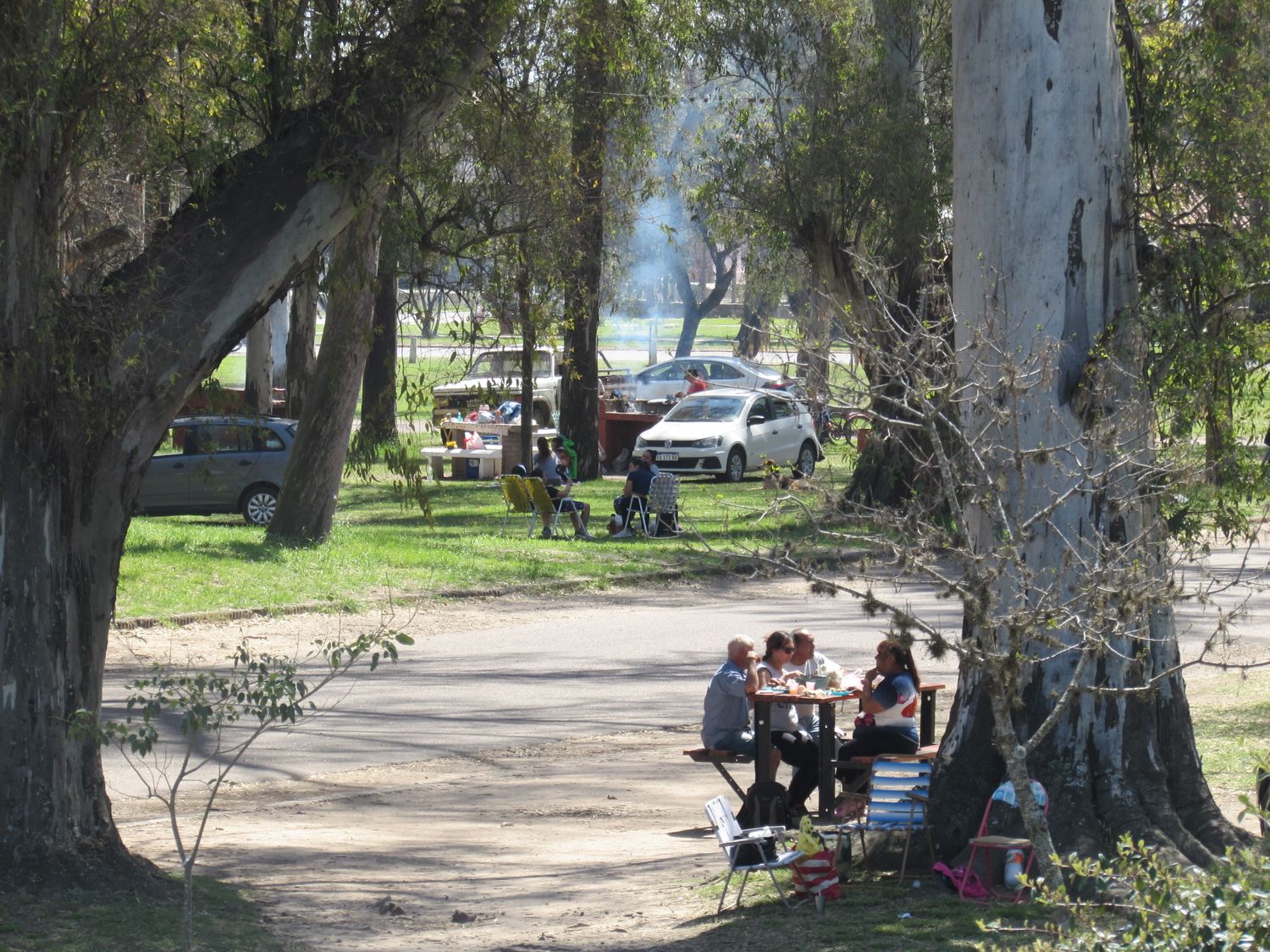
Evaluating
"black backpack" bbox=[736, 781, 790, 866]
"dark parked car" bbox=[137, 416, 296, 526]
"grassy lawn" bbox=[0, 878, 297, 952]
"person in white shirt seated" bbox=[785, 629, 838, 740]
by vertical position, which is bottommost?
"grassy lawn" bbox=[0, 878, 297, 952]

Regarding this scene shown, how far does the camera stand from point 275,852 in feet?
28.9

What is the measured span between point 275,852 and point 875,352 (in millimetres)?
4738

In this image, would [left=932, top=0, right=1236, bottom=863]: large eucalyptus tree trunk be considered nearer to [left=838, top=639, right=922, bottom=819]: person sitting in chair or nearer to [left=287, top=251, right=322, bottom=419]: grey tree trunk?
[left=838, top=639, right=922, bottom=819]: person sitting in chair

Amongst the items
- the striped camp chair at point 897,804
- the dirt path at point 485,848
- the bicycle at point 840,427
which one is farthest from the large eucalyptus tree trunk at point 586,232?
the striped camp chair at point 897,804

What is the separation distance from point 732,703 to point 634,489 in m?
13.1

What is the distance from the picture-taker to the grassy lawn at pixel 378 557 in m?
17.0

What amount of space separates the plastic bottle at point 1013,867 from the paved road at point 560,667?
507cm

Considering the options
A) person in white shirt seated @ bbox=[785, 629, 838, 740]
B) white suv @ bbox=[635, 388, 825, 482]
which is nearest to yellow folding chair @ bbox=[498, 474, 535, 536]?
white suv @ bbox=[635, 388, 825, 482]

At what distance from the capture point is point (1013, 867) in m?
7.45

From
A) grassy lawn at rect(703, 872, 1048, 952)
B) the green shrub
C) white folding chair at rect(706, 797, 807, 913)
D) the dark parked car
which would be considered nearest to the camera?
the green shrub

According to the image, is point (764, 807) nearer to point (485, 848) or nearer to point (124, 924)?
point (485, 848)

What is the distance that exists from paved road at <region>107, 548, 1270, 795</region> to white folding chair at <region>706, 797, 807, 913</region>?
3881 millimetres

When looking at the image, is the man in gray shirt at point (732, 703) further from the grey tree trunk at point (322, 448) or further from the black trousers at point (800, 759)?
the grey tree trunk at point (322, 448)

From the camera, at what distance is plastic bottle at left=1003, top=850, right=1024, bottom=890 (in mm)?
7418
